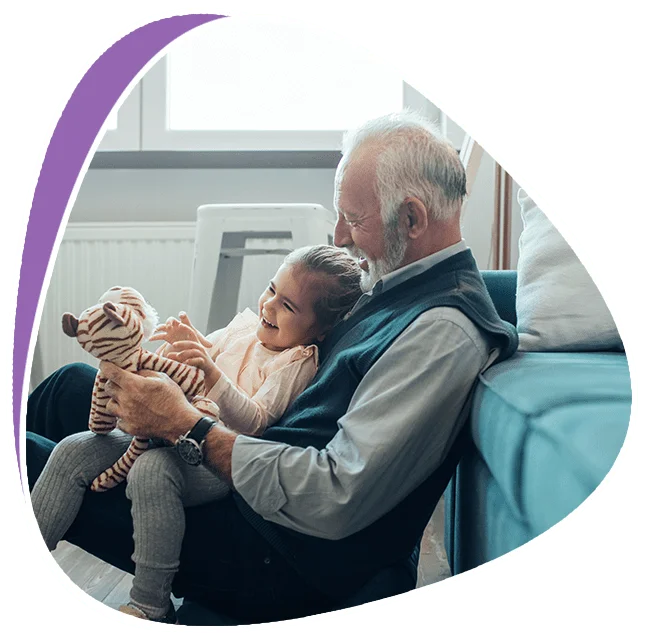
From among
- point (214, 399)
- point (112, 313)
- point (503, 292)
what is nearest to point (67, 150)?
point (112, 313)

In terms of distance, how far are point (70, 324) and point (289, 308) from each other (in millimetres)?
216

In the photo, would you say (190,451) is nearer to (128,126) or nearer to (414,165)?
(414,165)

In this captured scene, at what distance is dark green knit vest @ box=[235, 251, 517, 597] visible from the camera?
0.67m

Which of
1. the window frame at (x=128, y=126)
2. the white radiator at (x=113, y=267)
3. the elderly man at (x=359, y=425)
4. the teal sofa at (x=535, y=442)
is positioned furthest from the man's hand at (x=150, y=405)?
the white radiator at (x=113, y=267)

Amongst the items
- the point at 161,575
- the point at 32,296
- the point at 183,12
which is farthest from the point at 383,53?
the point at 161,575

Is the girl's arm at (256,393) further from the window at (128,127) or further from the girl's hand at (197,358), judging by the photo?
the window at (128,127)

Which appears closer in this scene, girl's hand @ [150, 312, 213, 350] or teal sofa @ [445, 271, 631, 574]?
A: teal sofa @ [445, 271, 631, 574]

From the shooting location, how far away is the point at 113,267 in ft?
4.64

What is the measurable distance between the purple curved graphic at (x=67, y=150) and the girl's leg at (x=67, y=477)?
9 centimetres

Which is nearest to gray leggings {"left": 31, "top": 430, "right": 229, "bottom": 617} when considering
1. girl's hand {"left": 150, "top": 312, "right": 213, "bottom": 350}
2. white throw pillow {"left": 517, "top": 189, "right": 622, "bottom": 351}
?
girl's hand {"left": 150, "top": 312, "right": 213, "bottom": 350}

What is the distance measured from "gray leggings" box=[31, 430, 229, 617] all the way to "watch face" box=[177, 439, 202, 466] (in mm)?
24

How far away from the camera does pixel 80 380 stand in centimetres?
83

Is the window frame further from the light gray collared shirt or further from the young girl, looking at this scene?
the light gray collared shirt

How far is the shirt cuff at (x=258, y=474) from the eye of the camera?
0.63m
